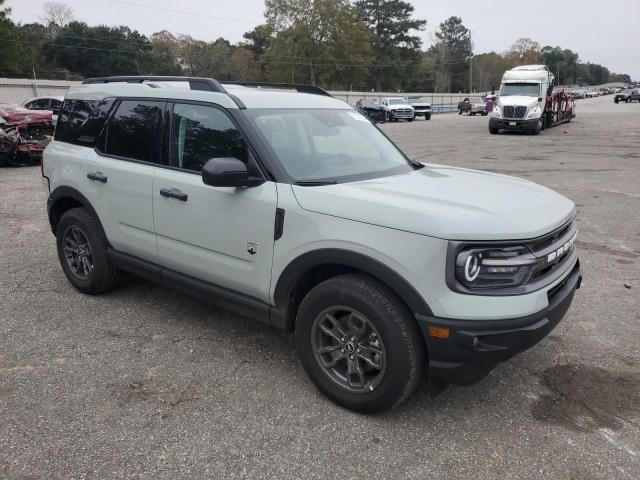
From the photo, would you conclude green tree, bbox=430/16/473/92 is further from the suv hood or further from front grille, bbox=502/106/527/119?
the suv hood

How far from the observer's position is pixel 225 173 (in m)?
3.07

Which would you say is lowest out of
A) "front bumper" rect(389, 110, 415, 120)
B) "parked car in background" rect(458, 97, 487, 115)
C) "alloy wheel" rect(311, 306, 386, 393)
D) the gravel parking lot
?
the gravel parking lot

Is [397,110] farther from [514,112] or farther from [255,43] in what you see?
[255,43]

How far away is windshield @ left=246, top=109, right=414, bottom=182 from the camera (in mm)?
3369

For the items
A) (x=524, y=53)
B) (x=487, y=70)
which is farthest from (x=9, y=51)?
(x=524, y=53)

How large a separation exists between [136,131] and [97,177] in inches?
21.7

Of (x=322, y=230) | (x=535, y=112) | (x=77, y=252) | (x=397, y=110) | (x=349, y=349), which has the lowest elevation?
(x=349, y=349)

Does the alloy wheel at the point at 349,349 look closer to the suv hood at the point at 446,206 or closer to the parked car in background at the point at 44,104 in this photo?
the suv hood at the point at 446,206

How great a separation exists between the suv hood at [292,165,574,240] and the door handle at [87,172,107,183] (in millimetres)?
1960

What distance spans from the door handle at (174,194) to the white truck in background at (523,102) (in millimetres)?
23424

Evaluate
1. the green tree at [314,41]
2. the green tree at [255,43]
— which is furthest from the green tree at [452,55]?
the green tree at [255,43]

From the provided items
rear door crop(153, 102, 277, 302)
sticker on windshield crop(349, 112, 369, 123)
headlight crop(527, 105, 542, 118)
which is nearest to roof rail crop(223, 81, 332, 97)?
sticker on windshield crop(349, 112, 369, 123)

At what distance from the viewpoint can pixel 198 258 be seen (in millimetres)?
3641

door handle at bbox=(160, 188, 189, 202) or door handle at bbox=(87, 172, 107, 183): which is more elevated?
door handle at bbox=(87, 172, 107, 183)
